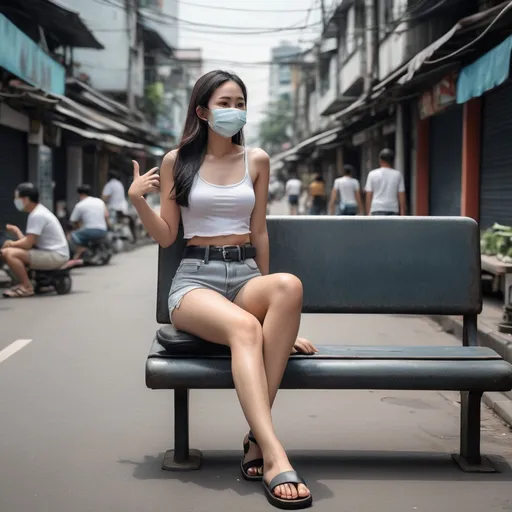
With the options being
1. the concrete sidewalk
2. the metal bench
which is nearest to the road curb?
the concrete sidewalk

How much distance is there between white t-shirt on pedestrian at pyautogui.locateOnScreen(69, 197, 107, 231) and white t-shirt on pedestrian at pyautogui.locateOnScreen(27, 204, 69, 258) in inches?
163

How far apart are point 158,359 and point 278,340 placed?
1.70 ft

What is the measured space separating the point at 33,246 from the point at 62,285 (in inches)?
26.1

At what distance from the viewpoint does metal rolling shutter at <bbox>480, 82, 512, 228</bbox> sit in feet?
39.7

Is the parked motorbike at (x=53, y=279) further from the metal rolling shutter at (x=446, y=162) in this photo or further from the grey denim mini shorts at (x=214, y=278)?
the grey denim mini shorts at (x=214, y=278)

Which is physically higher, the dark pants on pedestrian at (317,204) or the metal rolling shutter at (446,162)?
the metal rolling shutter at (446,162)

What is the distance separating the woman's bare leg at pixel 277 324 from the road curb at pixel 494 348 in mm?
1873

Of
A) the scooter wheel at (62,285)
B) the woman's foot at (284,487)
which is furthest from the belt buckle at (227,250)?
the scooter wheel at (62,285)

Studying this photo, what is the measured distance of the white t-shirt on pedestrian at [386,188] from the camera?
12.0 metres

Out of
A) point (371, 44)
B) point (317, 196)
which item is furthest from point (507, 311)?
point (317, 196)

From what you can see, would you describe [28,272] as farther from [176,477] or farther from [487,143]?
[176,477]

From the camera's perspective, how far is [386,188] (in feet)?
39.7

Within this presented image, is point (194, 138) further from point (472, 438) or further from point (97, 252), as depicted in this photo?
point (97, 252)

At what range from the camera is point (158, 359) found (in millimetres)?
3920
